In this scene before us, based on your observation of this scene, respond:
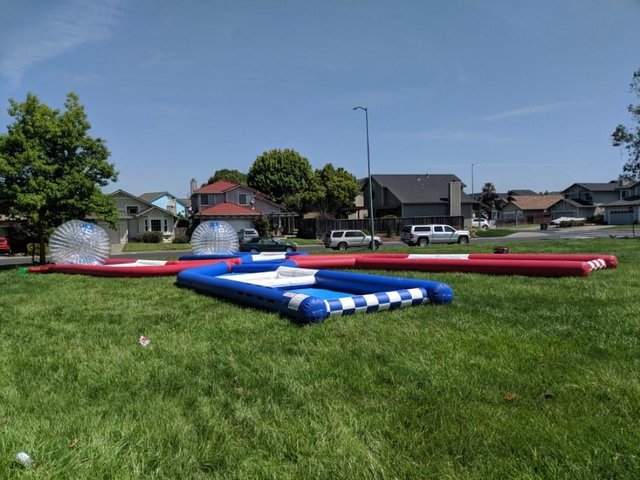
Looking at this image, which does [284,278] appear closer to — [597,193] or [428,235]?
[428,235]

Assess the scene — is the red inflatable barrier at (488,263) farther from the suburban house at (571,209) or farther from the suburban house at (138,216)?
the suburban house at (571,209)

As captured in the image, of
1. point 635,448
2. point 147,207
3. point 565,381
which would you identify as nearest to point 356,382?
point 565,381

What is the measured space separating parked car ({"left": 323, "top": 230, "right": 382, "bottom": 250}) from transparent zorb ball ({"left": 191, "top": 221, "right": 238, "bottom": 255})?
15.1 m

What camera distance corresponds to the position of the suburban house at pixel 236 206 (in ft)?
167

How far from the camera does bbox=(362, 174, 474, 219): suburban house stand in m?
57.2

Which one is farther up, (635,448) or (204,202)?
(204,202)

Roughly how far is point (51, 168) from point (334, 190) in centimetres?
4122

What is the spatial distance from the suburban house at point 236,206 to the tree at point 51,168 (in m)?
29.8

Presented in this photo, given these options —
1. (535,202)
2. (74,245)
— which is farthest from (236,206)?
(535,202)

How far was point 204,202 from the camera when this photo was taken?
181 ft

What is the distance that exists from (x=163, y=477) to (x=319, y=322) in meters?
4.10

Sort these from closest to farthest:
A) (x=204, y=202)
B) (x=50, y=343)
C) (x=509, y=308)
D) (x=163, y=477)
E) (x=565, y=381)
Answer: (x=163, y=477) < (x=565, y=381) < (x=50, y=343) < (x=509, y=308) < (x=204, y=202)

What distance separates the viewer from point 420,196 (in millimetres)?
58250

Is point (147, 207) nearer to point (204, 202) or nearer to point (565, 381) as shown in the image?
point (204, 202)
